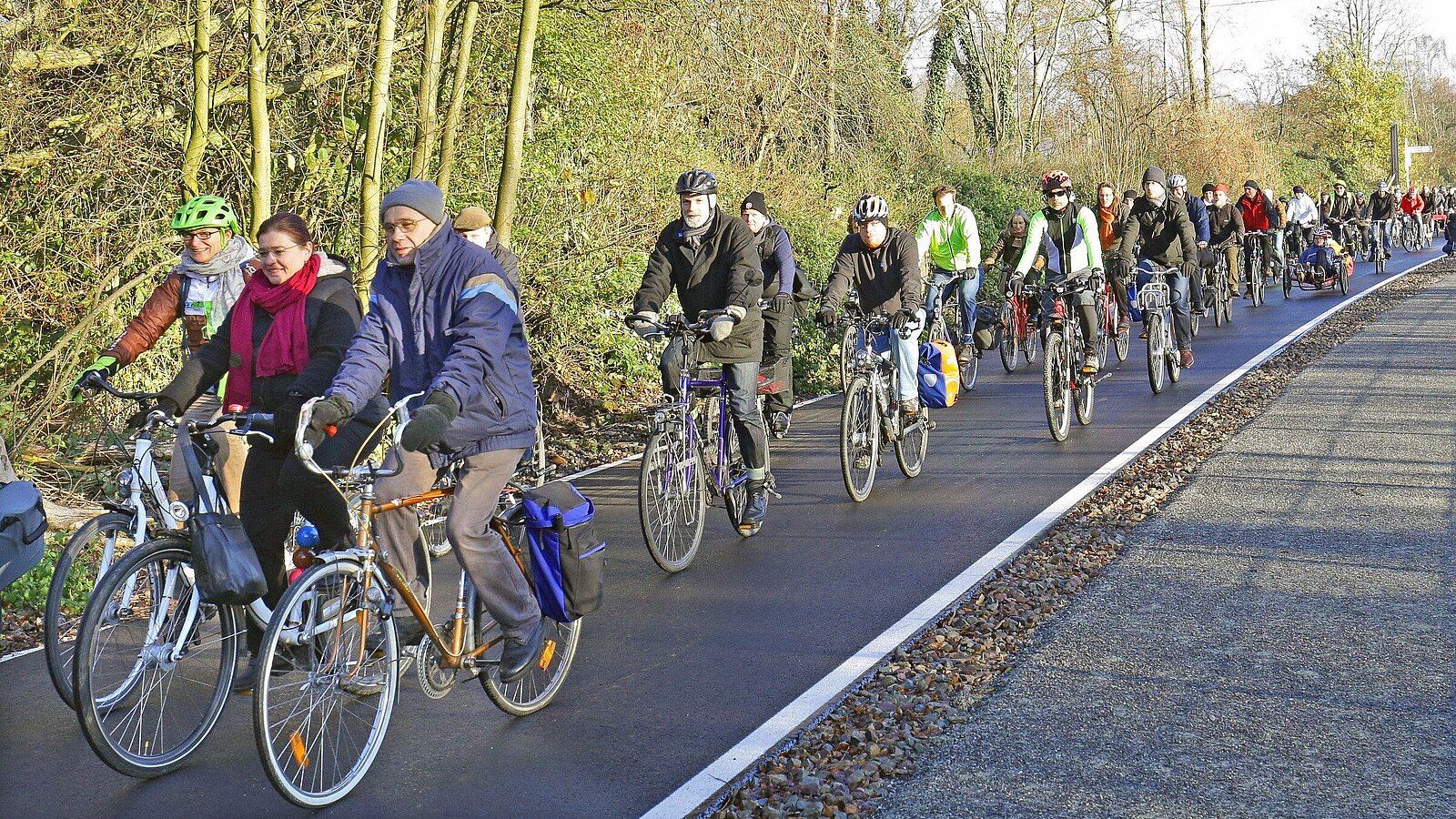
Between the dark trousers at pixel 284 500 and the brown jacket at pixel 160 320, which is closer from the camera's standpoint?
the dark trousers at pixel 284 500

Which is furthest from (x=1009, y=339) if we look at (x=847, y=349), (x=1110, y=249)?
(x=847, y=349)

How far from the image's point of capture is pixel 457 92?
12.0 m

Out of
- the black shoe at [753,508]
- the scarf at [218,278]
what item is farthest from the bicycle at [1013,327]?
the scarf at [218,278]

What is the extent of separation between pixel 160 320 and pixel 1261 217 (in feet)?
72.1

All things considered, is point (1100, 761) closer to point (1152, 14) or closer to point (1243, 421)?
point (1243, 421)

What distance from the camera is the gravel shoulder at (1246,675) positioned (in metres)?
4.43

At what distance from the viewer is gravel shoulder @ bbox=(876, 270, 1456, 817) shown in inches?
174

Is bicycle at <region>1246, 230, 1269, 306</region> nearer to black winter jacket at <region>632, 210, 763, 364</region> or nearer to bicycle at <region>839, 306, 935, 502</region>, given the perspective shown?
bicycle at <region>839, 306, 935, 502</region>

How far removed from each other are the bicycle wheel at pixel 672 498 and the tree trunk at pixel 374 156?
433cm

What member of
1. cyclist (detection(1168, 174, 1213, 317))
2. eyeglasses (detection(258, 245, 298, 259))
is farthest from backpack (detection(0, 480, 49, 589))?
cyclist (detection(1168, 174, 1213, 317))

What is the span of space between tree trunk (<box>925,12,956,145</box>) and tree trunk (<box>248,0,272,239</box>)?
18.8m

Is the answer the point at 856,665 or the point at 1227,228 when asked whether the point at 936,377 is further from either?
the point at 1227,228

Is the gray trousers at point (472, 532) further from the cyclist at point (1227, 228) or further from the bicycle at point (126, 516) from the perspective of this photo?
the cyclist at point (1227, 228)

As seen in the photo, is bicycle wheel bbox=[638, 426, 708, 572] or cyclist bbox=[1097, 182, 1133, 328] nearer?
bicycle wheel bbox=[638, 426, 708, 572]
